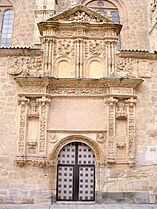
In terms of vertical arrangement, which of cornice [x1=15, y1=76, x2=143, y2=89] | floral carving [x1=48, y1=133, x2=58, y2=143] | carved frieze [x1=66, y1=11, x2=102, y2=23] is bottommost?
floral carving [x1=48, y1=133, x2=58, y2=143]

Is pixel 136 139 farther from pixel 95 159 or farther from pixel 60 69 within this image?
pixel 60 69

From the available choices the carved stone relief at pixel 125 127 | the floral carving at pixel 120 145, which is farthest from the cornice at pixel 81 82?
the floral carving at pixel 120 145

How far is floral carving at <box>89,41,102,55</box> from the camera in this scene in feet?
36.0

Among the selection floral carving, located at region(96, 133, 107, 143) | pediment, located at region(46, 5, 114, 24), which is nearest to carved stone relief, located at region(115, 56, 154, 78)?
pediment, located at region(46, 5, 114, 24)

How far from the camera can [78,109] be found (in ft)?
34.6

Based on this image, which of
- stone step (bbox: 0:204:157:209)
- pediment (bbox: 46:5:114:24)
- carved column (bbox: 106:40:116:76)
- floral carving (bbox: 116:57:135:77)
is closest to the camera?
stone step (bbox: 0:204:157:209)

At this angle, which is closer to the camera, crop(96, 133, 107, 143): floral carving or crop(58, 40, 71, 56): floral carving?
crop(96, 133, 107, 143): floral carving

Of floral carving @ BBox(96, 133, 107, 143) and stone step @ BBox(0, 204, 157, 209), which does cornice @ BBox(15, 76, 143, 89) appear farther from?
stone step @ BBox(0, 204, 157, 209)

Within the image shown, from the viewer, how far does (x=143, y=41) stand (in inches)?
622

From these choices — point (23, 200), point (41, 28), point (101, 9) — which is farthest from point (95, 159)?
point (101, 9)

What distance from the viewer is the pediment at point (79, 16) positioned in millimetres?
11117

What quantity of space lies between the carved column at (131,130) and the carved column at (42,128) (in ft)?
9.30

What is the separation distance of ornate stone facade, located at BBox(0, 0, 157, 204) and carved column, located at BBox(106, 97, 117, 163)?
34 millimetres

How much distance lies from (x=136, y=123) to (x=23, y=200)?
4.62 m
